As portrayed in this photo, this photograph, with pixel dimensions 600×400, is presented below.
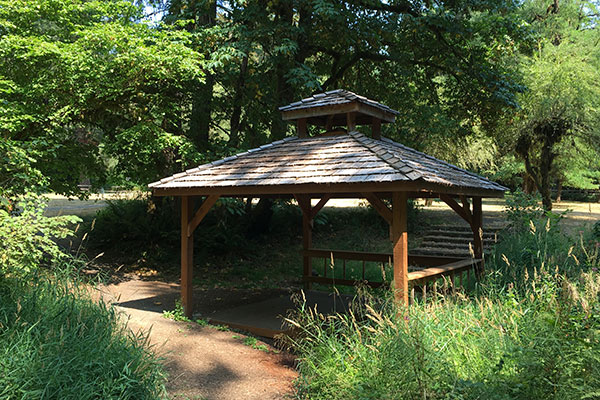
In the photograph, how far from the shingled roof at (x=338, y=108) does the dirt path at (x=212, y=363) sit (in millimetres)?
4077

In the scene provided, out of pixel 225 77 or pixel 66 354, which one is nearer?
pixel 66 354

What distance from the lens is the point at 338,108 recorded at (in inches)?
324

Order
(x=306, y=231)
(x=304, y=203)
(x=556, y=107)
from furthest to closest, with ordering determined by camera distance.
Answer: (x=556, y=107)
(x=306, y=231)
(x=304, y=203)

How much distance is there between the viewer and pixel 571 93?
17.1m

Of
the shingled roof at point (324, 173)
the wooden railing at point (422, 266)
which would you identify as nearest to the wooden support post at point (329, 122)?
the shingled roof at point (324, 173)

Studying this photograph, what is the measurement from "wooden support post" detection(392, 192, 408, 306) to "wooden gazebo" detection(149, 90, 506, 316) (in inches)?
0.5

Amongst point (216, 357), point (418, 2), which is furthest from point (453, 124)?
point (216, 357)

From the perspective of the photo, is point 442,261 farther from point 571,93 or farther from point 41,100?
point 571,93

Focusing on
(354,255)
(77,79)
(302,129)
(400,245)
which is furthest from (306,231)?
(77,79)

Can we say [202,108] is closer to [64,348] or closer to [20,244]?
[20,244]

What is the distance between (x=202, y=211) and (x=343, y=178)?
2849 mm

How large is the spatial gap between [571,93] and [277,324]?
15.1 metres

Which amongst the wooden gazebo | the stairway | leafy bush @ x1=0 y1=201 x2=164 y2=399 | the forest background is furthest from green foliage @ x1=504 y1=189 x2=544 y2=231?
leafy bush @ x1=0 y1=201 x2=164 y2=399

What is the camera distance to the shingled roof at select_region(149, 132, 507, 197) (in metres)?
5.86
